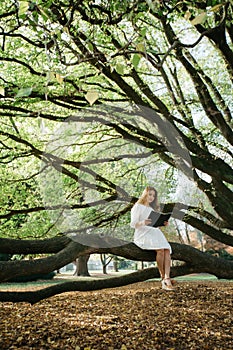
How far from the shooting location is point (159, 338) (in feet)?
15.3

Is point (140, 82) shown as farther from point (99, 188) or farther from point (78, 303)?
point (78, 303)

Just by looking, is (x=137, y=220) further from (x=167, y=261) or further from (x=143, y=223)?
(x=167, y=261)

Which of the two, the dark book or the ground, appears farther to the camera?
the dark book

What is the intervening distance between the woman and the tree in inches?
6.9

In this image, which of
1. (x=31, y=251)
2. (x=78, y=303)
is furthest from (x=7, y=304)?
(x=31, y=251)

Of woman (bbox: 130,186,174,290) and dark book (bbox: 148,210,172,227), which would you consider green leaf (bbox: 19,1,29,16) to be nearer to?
woman (bbox: 130,186,174,290)

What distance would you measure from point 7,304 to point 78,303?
1.33m

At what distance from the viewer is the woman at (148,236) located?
554 centimetres

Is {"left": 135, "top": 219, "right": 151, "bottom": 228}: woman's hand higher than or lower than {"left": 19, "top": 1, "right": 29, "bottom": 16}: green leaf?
lower

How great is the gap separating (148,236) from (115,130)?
11.6ft

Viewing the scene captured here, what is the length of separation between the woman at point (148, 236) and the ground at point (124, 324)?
76 cm

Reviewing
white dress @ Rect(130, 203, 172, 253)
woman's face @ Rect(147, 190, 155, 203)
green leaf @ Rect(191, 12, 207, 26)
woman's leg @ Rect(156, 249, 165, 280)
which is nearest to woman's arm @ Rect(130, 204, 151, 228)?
white dress @ Rect(130, 203, 172, 253)

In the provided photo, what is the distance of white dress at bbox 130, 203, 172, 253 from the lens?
5539mm

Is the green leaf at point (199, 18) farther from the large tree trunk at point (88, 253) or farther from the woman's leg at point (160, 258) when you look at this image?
the woman's leg at point (160, 258)
